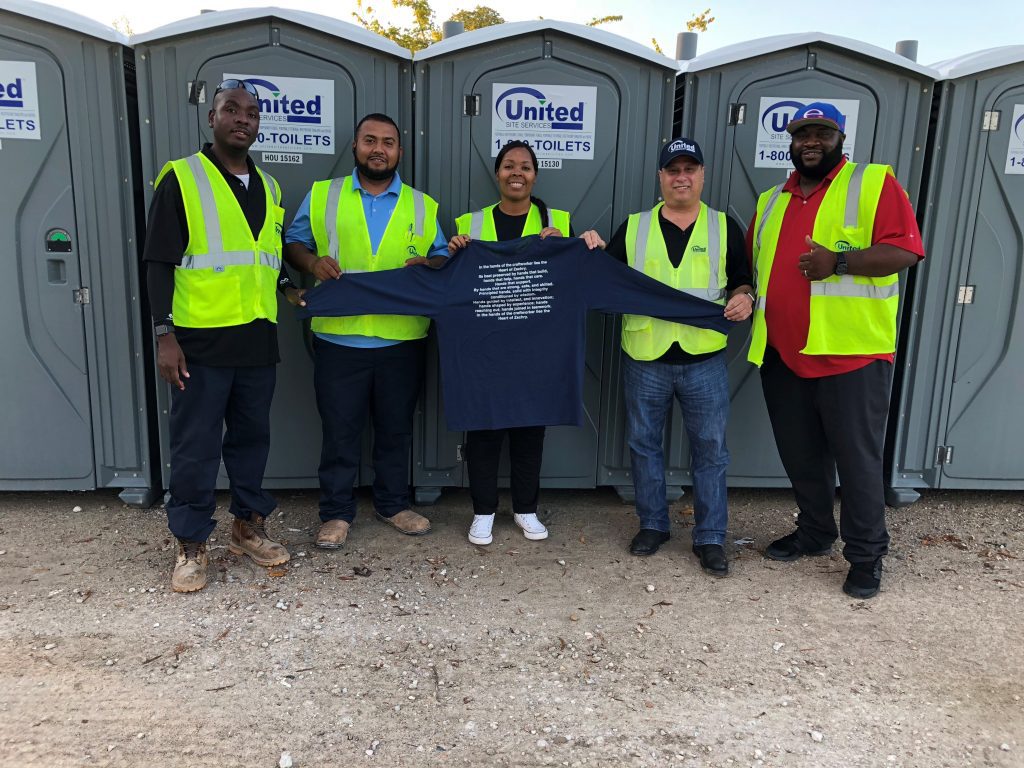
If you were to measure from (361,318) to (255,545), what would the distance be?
113cm

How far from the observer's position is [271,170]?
12.2 feet

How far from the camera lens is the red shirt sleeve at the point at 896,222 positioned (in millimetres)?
2891

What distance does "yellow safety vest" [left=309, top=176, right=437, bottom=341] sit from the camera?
10.9 feet

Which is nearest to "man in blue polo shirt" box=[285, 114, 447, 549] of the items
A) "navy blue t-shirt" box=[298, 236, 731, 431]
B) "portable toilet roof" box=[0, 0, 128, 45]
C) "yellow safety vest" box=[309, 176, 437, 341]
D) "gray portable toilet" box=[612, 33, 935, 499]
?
"yellow safety vest" box=[309, 176, 437, 341]

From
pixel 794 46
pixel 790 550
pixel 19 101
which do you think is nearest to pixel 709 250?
pixel 794 46

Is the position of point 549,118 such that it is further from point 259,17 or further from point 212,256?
point 212,256

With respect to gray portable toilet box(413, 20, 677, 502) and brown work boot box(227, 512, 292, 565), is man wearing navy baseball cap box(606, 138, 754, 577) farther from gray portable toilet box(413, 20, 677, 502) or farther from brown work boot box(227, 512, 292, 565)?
brown work boot box(227, 512, 292, 565)

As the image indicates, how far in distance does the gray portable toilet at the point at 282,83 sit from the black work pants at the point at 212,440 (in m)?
0.80

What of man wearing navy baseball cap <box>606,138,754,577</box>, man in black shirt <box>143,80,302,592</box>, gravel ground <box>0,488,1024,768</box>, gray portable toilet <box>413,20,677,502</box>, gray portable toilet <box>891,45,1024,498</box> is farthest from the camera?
gray portable toilet <box>891,45,1024,498</box>

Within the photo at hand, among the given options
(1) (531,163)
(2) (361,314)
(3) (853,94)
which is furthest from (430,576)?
(3) (853,94)

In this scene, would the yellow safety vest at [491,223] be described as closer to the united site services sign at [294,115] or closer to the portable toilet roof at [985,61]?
the united site services sign at [294,115]

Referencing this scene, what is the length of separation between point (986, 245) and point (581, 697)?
322 cm

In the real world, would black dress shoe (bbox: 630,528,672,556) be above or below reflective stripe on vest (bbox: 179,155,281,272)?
below

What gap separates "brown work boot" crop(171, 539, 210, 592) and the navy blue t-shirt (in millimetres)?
1112
